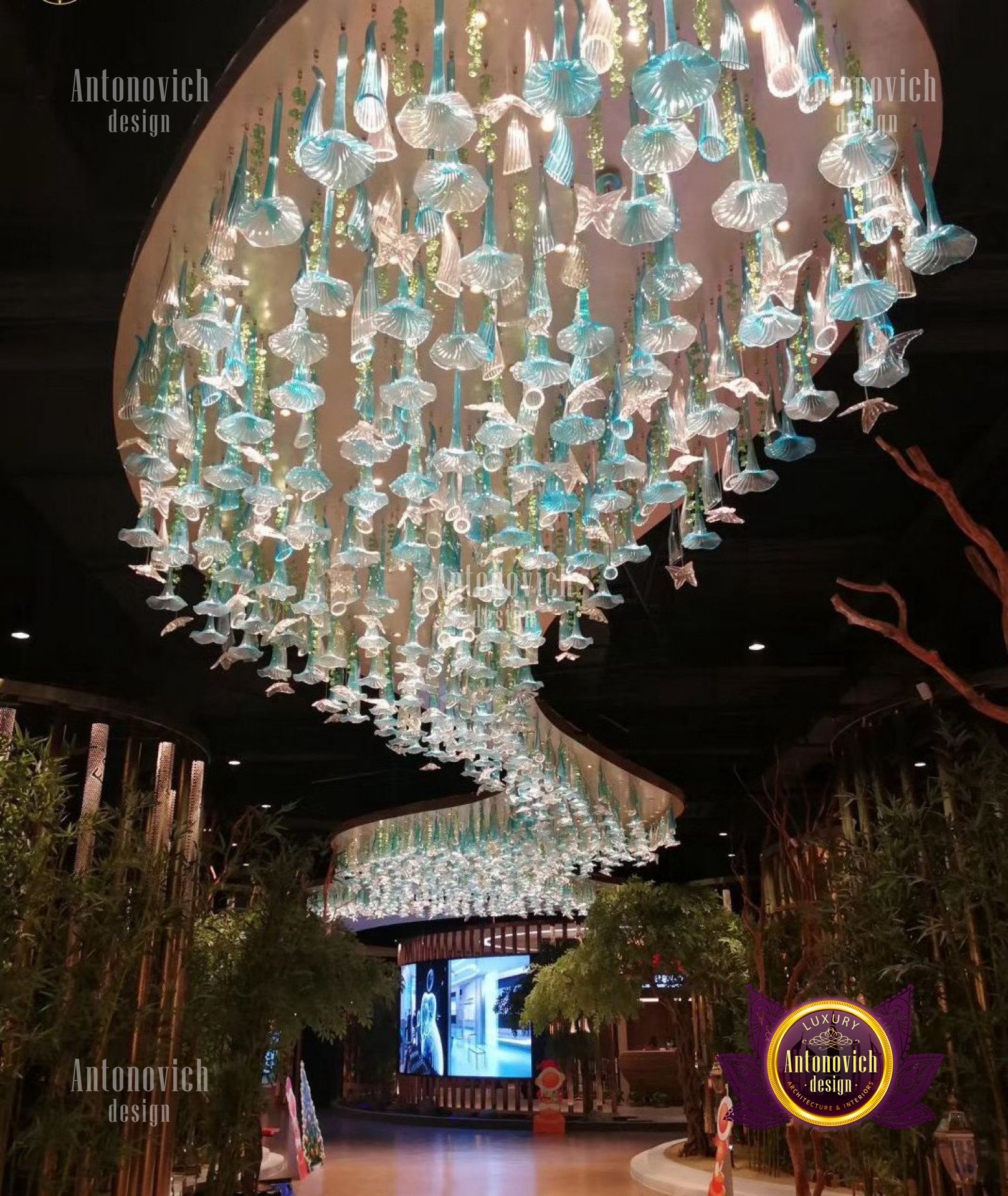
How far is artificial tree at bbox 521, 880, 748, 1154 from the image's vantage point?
11914 mm

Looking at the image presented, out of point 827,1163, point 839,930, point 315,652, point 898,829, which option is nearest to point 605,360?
point 315,652

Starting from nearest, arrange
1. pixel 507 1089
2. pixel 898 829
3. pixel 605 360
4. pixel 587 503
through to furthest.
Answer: pixel 587 503
pixel 605 360
pixel 898 829
pixel 507 1089

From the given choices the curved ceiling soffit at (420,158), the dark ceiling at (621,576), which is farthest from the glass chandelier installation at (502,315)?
the dark ceiling at (621,576)

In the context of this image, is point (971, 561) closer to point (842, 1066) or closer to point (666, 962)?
point (842, 1066)

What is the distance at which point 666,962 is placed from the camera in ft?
39.9

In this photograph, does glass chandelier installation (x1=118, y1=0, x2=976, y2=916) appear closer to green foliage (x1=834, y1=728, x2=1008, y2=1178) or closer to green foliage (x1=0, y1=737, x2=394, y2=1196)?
green foliage (x1=0, y1=737, x2=394, y2=1196)

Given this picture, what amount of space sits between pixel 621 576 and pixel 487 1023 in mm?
15562

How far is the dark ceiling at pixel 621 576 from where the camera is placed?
2.85 meters

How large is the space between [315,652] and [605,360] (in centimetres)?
171

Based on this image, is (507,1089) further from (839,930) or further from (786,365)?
(786,365)

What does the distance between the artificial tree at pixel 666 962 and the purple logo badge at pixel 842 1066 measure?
7114mm

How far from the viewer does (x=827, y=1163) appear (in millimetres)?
9031

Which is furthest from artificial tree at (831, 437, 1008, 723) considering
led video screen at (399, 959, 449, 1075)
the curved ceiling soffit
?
led video screen at (399, 959, 449, 1075)

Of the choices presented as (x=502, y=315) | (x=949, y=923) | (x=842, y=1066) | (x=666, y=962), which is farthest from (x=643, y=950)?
(x=502, y=315)
